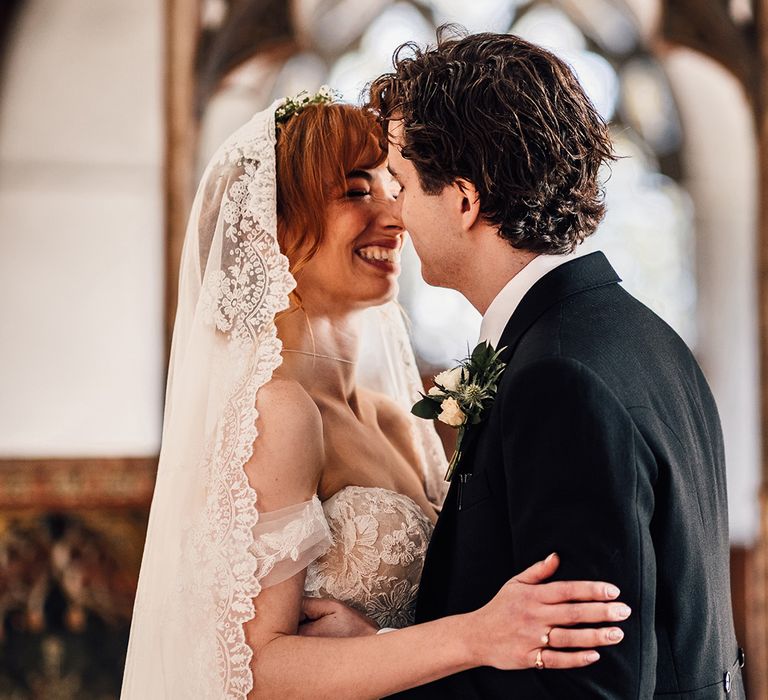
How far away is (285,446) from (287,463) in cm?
4

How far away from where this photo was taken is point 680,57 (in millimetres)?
7922

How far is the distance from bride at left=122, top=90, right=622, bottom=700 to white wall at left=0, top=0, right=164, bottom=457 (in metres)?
4.32

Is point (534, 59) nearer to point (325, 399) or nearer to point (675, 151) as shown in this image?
point (325, 399)

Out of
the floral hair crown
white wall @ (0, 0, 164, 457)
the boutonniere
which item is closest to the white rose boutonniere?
the boutonniere

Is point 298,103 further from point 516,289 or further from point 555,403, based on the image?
point 555,403

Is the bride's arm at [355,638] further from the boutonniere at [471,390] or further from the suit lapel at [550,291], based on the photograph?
the suit lapel at [550,291]

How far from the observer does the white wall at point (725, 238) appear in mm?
7566

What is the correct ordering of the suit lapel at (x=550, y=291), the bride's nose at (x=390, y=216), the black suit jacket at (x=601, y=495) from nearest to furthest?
1. the black suit jacket at (x=601, y=495)
2. the suit lapel at (x=550, y=291)
3. the bride's nose at (x=390, y=216)

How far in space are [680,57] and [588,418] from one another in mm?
6804

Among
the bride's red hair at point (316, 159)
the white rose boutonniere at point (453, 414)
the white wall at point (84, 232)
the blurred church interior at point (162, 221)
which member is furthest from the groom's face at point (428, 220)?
the white wall at point (84, 232)

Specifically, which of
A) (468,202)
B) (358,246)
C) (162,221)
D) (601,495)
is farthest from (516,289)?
(162,221)

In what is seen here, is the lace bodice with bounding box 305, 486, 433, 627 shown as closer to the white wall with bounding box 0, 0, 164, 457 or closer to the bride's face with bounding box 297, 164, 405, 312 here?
the bride's face with bounding box 297, 164, 405, 312

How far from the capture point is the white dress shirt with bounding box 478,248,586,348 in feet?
7.04

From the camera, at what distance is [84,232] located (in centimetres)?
714
